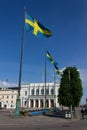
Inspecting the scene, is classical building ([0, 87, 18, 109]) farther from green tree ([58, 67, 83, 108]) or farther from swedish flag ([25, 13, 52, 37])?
swedish flag ([25, 13, 52, 37])

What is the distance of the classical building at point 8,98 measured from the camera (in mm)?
→ 133837

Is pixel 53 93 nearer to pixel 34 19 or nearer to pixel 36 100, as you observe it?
pixel 36 100

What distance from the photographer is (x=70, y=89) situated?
47844 mm

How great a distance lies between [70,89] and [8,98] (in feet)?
299

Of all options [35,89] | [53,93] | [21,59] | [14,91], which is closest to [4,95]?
[14,91]

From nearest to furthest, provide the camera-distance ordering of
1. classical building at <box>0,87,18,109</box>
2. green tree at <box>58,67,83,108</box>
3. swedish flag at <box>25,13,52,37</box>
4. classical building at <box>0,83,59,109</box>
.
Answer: swedish flag at <box>25,13,52,37</box>, green tree at <box>58,67,83,108</box>, classical building at <box>0,83,59,109</box>, classical building at <box>0,87,18,109</box>

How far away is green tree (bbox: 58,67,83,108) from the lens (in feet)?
155

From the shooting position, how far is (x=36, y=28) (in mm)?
35781

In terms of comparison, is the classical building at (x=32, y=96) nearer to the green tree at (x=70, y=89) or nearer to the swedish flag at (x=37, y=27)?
the green tree at (x=70, y=89)

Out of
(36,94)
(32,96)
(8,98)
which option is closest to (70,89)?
(8,98)

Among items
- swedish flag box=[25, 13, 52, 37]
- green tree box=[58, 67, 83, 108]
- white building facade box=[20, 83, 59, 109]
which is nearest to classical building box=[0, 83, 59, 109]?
white building facade box=[20, 83, 59, 109]

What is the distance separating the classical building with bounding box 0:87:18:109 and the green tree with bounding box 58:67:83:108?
288 feet

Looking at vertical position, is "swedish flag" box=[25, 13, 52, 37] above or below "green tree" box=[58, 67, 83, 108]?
above

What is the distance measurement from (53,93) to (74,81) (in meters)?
84.8
